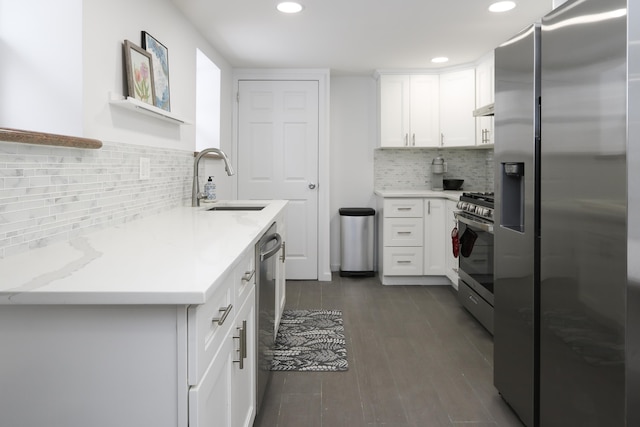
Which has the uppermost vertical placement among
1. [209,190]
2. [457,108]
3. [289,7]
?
[289,7]

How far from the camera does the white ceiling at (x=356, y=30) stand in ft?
9.84

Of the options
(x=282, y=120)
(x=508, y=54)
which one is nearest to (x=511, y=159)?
(x=508, y=54)

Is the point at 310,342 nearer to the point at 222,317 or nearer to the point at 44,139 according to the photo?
the point at 222,317

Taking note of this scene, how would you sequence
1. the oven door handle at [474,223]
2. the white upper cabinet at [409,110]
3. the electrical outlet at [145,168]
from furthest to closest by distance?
the white upper cabinet at [409,110] < the oven door handle at [474,223] < the electrical outlet at [145,168]

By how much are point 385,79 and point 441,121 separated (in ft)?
2.39

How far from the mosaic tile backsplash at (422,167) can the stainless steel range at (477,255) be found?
1.46 meters

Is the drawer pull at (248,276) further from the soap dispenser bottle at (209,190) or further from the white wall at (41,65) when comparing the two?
the soap dispenser bottle at (209,190)

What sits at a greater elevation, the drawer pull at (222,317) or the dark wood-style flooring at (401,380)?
the drawer pull at (222,317)

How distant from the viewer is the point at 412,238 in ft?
15.0

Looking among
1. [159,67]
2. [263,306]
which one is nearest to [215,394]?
[263,306]

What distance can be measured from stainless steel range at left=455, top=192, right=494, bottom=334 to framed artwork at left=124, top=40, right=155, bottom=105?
2210 mm

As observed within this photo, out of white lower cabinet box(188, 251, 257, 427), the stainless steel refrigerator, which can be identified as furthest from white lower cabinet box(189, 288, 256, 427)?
the stainless steel refrigerator

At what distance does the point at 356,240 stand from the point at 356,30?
86.1 inches

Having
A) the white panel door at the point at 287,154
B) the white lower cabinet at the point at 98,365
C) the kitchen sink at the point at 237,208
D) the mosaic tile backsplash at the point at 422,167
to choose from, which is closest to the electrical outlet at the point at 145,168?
the kitchen sink at the point at 237,208
